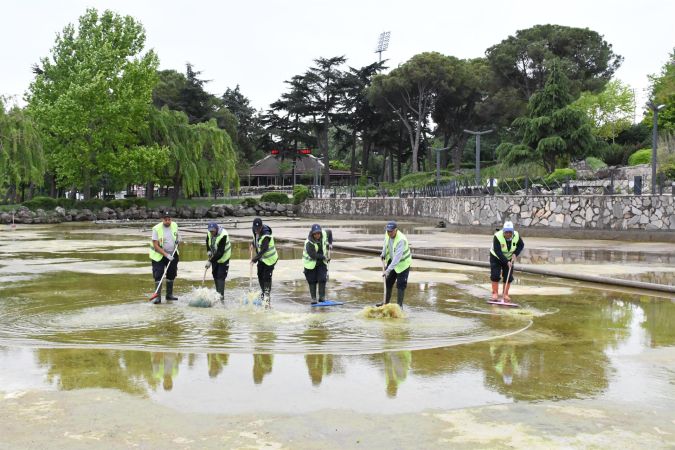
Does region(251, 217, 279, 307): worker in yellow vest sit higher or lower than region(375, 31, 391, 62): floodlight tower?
lower

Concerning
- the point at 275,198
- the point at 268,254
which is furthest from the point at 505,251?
the point at 275,198

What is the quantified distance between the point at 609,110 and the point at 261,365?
5690cm

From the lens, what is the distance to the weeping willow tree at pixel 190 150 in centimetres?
5622

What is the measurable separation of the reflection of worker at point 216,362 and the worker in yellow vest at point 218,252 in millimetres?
3945

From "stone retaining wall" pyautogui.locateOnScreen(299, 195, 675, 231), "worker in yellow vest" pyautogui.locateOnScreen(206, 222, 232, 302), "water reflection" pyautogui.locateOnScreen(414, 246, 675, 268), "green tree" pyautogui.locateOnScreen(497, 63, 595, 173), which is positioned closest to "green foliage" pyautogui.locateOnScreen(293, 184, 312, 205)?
"green tree" pyautogui.locateOnScreen(497, 63, 595, 173)

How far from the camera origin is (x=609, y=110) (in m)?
58.2

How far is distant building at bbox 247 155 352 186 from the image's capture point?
8600cm

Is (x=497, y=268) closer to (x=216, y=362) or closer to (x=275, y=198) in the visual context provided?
(x=216, y=362)

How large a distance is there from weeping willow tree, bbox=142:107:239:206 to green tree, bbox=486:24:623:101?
89.3 ft

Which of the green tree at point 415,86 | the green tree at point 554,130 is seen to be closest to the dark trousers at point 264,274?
the green tree at point 554,130

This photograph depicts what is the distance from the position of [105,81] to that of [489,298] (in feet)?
152

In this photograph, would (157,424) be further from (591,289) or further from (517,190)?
(517,190)

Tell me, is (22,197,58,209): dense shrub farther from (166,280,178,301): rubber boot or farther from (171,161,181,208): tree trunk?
(166,280,178,301): rubber boot

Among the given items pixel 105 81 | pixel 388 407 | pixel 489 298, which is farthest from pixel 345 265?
pixel 105 81
